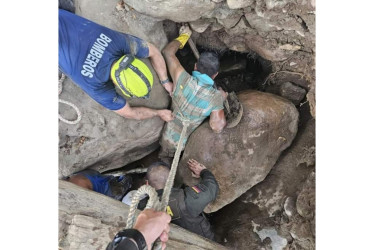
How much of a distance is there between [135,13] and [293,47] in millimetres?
1144

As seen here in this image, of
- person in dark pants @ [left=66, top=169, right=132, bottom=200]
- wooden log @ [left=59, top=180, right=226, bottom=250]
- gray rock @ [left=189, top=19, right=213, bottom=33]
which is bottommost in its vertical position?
person in dark pants @ [left=66, top=169, right=132, bottom=200]

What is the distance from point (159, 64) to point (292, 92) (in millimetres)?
1202

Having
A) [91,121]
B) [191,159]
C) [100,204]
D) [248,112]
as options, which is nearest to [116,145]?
[91,121]

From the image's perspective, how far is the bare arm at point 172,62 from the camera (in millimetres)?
2196

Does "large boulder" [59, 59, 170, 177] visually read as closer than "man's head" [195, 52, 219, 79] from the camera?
No

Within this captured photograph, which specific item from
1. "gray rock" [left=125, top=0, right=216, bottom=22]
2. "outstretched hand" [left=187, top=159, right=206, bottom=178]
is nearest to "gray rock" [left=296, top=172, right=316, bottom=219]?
"outstretched hand" [left=187, top=159, right=206, bottom=178]

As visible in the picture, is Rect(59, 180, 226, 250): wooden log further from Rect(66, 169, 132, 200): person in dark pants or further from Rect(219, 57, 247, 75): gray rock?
Rect(219, 57, 247, 75): gray rock

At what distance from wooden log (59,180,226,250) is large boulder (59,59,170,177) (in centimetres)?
56

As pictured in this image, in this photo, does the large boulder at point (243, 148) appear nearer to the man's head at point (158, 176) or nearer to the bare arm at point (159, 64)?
the man's head at point (158, 176)

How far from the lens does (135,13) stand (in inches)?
83.0

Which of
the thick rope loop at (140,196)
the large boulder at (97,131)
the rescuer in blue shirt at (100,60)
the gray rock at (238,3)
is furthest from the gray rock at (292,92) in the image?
the thick rope loop at (140,196)

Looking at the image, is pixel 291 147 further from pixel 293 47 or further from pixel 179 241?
pixel 179 241

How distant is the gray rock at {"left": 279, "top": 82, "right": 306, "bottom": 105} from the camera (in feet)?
8.56

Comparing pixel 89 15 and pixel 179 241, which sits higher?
pixel 89 15
